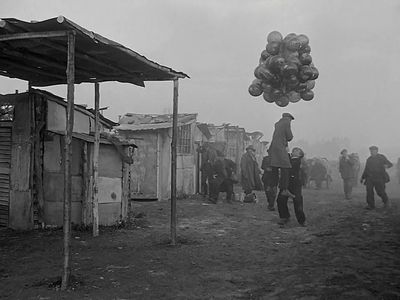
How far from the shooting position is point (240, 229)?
380 inches

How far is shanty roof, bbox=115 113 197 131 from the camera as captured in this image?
15562 millimetres

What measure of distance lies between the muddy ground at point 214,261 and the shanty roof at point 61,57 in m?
3.14

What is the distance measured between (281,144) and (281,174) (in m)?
0.73

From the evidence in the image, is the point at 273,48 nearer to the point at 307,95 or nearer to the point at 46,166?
the point at 307,95

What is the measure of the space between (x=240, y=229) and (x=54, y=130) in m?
4.68

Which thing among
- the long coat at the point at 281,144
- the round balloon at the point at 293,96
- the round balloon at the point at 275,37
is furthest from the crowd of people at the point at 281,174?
the round balloon at the point at 275,37

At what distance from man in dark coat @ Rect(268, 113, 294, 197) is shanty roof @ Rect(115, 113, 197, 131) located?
591cm

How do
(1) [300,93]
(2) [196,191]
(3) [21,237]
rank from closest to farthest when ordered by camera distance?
(3) [21,237] < (1) [300,93] < (2) [196,191]

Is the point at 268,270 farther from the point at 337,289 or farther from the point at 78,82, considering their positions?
the point at 78,82

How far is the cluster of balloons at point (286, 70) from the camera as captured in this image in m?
11.3

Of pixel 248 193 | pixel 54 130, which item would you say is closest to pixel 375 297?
pixel 54 130

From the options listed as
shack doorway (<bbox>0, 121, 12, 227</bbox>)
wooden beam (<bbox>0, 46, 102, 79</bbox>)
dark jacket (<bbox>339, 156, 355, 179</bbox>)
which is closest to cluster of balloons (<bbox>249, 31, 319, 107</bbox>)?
wooden beam (<bbox>0, 46, 102, 79</bbox>)

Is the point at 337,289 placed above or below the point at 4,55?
below

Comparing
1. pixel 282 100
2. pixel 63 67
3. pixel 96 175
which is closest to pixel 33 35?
pixel 63 67
